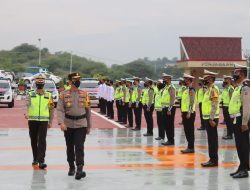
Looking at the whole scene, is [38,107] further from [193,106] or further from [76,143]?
[193,106]

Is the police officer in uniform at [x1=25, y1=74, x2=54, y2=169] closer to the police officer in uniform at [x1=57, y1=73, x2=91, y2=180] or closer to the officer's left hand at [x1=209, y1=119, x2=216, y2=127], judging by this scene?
the police officer in uniform at [x1=57, y1=73, x2=91, y2=180]

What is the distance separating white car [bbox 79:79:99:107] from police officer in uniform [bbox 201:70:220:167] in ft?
76.5

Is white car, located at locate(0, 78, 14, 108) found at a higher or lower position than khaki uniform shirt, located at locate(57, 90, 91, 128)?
lower

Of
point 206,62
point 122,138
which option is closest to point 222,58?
point 206,62

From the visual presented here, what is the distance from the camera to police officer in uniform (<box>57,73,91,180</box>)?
10.5m

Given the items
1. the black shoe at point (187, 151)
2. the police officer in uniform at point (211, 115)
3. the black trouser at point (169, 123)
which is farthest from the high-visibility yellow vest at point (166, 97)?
the police officer in uniform at point (211, 115)

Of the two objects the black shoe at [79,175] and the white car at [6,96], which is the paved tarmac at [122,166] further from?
the white car at [6,96]

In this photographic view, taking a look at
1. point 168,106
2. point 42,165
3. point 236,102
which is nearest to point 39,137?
point 42,165

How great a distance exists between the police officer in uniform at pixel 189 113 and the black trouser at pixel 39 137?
148 inches

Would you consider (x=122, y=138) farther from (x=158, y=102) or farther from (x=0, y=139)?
(x=0, y=139)

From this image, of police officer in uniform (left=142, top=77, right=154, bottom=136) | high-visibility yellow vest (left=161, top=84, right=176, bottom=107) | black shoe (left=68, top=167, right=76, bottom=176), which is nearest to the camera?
black shoe (left=68, top=167, right=76, bottom=176)

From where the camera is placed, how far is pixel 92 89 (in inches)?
1414

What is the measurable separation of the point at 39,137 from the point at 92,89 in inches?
958

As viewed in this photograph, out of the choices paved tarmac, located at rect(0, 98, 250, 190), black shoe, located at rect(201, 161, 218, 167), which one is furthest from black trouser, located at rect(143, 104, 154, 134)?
black shoe, located at rect(201, 161, 218, 167)
